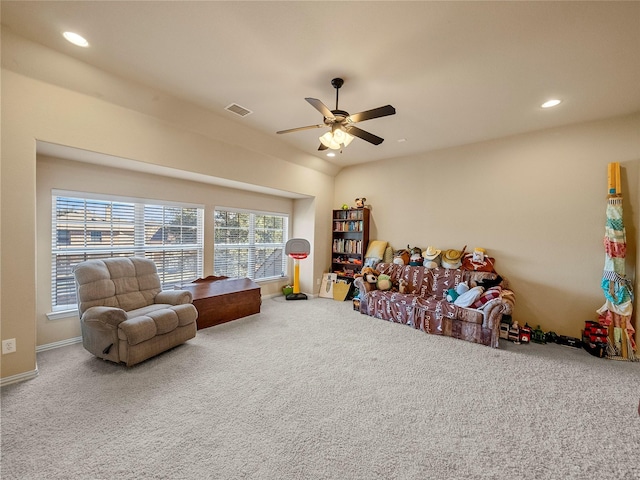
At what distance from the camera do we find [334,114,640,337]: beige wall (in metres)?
3.40

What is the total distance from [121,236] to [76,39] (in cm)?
228

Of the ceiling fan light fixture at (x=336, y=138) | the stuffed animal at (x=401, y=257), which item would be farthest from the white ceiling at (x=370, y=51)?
the stuffed animal at (x=401, y=257)

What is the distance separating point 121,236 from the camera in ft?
11.7

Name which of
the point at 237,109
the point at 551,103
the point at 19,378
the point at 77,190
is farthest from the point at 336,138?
the point at 19,378

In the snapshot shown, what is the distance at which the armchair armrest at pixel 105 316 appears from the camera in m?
2.46

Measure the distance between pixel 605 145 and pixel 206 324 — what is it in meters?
5.87

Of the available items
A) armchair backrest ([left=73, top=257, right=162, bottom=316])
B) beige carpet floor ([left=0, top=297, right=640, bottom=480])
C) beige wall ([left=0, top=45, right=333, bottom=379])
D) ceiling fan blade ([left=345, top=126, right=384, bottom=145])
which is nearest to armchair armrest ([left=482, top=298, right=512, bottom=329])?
beige carpet floor ([left=0, top=297, right=640, bottom=480])

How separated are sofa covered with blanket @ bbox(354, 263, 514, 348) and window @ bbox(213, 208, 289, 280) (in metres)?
2.10

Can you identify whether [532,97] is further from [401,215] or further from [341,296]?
[341,296]

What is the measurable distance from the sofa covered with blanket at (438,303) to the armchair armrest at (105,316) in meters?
3.39

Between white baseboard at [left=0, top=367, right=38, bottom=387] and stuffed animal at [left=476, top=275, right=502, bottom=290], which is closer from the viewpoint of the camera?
white baseboard at [left=0, top=367, right=38, bottom=387]

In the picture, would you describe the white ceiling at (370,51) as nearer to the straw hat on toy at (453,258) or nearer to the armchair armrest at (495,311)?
the straw hat on toy at (453,258)

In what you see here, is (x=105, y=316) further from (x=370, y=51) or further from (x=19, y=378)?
(x=370, y=51)

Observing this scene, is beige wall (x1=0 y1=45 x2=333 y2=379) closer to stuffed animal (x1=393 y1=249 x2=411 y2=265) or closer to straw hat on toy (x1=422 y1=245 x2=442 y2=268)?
stuffed animal (x1=393 y1=249 x2=411 y2=265)
